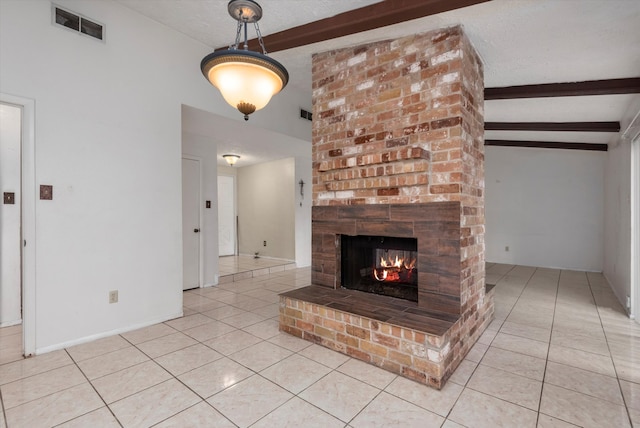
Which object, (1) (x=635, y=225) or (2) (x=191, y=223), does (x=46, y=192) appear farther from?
(1) (x=635, y=225)

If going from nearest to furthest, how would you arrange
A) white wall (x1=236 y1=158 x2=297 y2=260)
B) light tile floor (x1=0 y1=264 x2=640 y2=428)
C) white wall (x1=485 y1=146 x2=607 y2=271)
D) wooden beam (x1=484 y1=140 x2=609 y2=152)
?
light tile floor (x1=0 y1=264 x2=640 y2=428)
wooden beam (x1=484 y1=140 x2=609 y2=152)
white wall (x1=485 y1=146 x2=607 y2=271)
white wall (x1=236 y1=158 x2=297 y2=260)

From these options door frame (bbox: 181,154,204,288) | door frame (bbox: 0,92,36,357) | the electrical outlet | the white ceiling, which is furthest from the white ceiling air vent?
the electrical outlet

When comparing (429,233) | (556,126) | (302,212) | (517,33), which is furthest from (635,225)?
(302,212)

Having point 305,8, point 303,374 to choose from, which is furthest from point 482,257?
point 305,8

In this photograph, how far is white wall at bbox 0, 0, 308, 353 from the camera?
2.41 meters

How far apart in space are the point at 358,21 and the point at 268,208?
16.2ft

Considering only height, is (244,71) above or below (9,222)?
above

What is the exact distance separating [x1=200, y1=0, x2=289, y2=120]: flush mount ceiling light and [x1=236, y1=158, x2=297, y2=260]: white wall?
4471 millimetres

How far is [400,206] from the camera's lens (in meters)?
2.55

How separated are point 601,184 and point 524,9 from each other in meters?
5.27

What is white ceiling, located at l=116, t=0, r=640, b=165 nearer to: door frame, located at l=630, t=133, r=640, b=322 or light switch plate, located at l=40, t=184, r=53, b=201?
door frame, located at l=630, t=133, r=640, b=322

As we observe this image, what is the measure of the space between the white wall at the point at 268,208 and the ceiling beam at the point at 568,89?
3.84 meters

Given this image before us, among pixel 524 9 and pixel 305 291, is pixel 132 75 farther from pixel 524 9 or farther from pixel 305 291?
pixel 524 9

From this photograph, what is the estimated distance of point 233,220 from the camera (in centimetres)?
762
